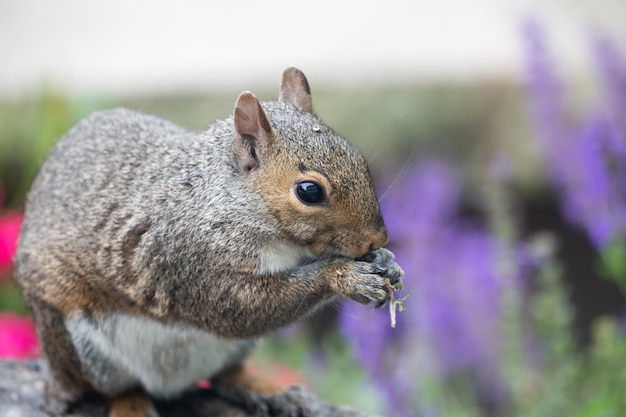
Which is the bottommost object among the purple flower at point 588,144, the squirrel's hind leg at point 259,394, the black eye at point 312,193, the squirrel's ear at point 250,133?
the squirrel's hind leg at point 259,394

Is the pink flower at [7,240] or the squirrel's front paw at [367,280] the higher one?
the squirrel's front paw at [367,280]

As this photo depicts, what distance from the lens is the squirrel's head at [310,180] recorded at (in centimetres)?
249

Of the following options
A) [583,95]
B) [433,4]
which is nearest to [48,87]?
[583,95]

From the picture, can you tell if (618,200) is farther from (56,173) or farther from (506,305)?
(56,173)

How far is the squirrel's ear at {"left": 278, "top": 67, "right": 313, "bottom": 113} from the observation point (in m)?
2.85

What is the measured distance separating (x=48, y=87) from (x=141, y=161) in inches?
91.6

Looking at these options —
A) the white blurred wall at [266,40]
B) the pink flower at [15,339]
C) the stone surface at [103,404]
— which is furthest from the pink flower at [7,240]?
the white blurred wall at [266,40]

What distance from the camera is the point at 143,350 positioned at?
2797 mm

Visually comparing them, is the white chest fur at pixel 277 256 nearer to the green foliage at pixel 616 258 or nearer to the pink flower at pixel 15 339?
the green foliage at pixel 616 258

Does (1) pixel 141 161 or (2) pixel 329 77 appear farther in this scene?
(2) pixel 329 77

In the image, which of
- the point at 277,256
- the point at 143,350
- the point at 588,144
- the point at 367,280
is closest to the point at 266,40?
the point at 588,144

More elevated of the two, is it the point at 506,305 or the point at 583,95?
the point at 583,95

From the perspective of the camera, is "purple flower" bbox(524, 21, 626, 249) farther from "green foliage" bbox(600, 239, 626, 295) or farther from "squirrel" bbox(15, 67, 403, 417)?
"squirrel" bbox(15, 67, 403, 417)

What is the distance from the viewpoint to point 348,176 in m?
2.51
